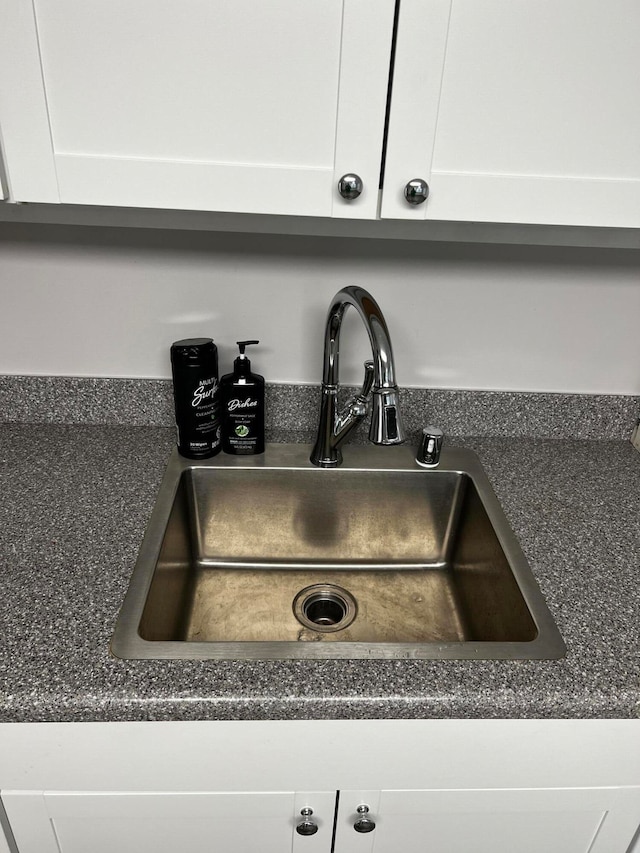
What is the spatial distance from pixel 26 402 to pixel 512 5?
1047mm

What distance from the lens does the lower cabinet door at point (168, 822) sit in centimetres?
73

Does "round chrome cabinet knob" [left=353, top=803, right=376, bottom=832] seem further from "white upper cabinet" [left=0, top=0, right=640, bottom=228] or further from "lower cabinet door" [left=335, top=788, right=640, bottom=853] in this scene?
"white upper cabinet" [left=0, top=0, right=640, bottom=228]

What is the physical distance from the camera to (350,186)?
728mm

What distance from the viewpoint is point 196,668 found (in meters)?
0.67

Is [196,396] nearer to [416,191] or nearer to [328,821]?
[416,191]

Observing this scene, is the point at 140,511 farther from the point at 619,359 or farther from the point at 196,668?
the point at 619,359

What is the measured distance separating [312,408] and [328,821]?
70cm

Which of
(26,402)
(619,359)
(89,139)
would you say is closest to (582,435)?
(619,359)

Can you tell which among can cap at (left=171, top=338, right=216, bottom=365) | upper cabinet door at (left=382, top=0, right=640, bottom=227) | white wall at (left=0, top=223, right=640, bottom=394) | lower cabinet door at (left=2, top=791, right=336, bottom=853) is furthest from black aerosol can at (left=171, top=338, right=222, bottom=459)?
lower cabinet door at (left=2, top=791, right=336, bottom=853)

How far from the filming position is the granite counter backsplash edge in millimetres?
1149

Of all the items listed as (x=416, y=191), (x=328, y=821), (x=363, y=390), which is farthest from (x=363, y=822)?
(x=416, y=191)

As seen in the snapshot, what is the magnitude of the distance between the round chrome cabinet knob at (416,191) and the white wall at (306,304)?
1.08 feet

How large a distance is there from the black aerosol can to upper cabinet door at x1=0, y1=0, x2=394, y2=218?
29 cm

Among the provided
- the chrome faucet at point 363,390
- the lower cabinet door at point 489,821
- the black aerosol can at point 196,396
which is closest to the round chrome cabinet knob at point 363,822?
the lower cabinet door at point 489,821
